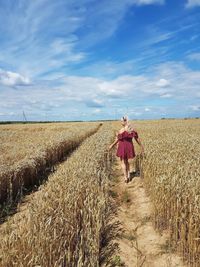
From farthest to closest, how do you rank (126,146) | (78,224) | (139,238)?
(126,146) → (139,238) → (78,224)

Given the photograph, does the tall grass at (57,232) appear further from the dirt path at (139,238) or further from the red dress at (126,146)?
the red dress at (126,146)

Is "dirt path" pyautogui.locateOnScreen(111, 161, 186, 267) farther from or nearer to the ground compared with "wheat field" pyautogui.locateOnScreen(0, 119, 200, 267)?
nearer to the ground

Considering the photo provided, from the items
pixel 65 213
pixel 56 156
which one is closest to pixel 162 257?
pixel 65 213

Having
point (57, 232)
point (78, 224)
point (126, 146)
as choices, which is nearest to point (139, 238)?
point (78, 224)

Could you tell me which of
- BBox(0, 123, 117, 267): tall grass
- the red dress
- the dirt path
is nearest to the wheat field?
BBox(0, 123, 117, 267): tall grass

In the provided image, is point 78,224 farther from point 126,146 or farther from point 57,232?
→ point 126,146

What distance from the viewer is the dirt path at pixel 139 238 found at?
542 cm

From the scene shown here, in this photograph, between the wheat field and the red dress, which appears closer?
the wheat field

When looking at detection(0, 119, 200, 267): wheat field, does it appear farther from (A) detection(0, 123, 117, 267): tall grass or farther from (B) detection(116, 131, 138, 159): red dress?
(B) detection(116, 131, 138, 159): red dress

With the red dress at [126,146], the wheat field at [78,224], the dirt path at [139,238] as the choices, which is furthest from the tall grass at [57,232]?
the red dress at [126,146]

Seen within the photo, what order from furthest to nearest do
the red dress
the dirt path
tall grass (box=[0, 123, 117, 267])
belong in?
the red dress < the dirt path < tall grass (box=[0, 123, 117, 267])

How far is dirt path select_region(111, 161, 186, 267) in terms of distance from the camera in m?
5.42

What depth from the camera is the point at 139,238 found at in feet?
21.0

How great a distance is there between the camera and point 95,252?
188 inches
